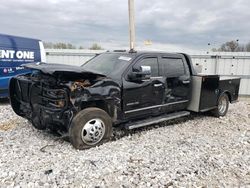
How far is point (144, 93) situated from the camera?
19.1 feet

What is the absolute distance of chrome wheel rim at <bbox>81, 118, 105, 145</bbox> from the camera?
4859 millimetres

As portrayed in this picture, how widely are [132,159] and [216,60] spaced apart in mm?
11735

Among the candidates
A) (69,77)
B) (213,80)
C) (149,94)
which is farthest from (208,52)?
(69,77)

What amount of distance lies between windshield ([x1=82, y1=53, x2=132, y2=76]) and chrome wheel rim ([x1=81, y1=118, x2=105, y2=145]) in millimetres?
1093

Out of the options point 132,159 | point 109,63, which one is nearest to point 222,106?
point 109,63

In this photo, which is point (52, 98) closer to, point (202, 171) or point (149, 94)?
point (149, 94)

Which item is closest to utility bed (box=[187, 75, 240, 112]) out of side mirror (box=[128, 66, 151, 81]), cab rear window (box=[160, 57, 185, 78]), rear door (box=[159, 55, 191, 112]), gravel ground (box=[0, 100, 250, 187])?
rear door (box=[159, 55, 191, 112])

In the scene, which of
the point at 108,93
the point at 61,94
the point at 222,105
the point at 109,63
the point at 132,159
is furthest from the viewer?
the point at 222,105

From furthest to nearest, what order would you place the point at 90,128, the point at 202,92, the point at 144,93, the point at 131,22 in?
the point at 131,22 < the point at 202,92 < the point at 144,93 < the point at 90,128

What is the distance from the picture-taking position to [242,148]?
521cm

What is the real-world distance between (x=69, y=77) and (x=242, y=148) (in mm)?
3492

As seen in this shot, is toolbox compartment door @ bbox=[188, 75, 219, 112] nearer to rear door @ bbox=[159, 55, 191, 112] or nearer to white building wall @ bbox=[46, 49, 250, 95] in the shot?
rear door @ bbox=[159, 55, 191, 112]

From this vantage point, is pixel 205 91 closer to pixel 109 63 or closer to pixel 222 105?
pixel 222 105

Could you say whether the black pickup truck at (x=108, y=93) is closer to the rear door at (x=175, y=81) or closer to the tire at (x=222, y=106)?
the rear door at (x=175, y=81)
